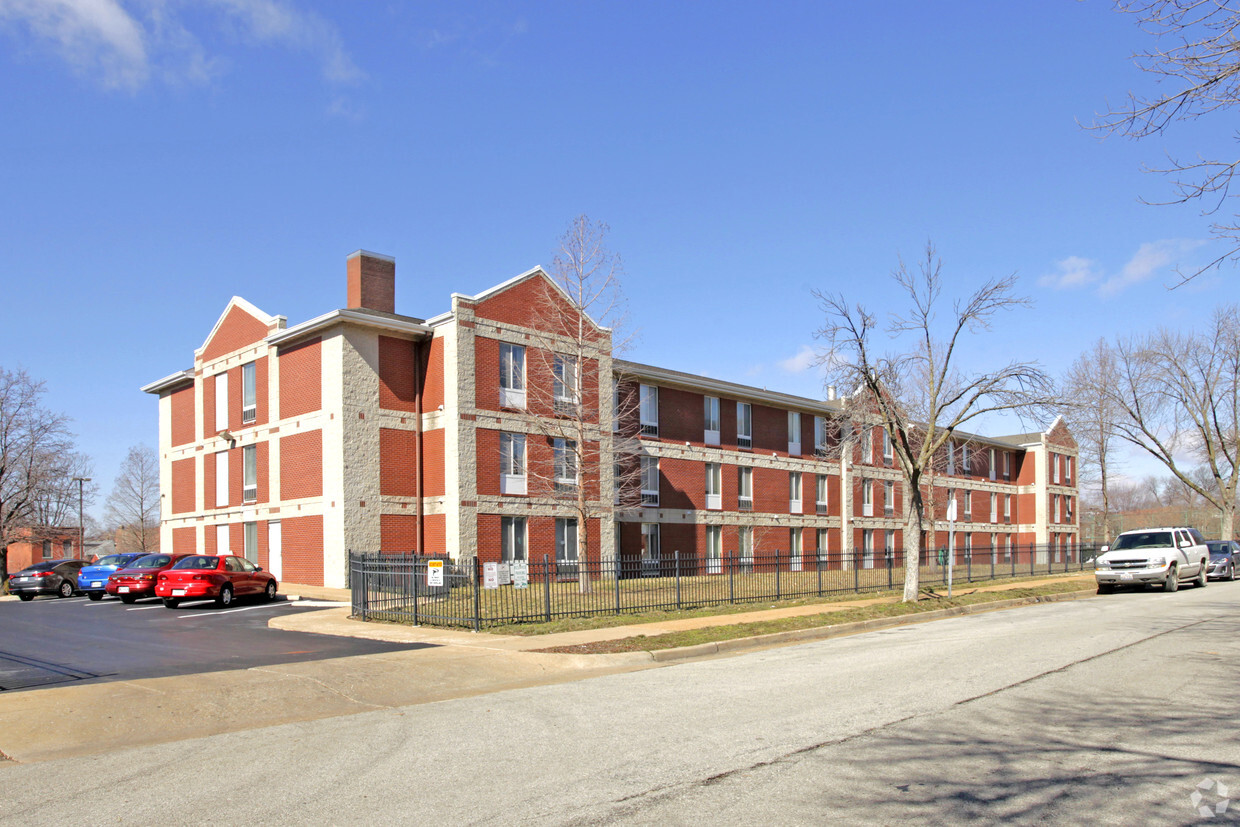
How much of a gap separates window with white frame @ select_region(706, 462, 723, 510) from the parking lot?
21.4 meters

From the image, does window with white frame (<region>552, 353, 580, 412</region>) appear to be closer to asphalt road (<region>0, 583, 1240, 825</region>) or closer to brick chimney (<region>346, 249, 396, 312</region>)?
brick chimney (<region>346, 249, 396, 312</region>)

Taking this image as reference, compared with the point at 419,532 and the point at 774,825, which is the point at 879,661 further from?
the point at 419,532

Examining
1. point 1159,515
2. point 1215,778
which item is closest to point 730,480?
point 1215,778

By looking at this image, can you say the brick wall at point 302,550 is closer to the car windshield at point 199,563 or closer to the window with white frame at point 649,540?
the car windshield at point 199,563

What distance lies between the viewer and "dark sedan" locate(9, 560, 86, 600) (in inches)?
1341

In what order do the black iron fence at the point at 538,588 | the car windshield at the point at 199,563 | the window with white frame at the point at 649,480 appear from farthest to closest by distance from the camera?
the window with white frame at the point at 649,480 < the car windshield at the point at 199,563 < the black iron fence at the point at 538,588

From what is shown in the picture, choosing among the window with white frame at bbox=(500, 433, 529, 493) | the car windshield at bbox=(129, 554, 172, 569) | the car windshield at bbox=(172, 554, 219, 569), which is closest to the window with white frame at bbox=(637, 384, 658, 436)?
the window with white frame at bbox=(500, 433, 529, 493)

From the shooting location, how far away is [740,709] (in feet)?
31.2

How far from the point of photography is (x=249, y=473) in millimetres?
36750

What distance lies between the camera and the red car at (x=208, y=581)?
25047 mm

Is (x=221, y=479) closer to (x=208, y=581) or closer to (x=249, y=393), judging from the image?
(x=249, y=393)

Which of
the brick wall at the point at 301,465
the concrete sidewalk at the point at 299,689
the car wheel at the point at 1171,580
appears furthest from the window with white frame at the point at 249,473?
the car wheel at the point at 1171,580

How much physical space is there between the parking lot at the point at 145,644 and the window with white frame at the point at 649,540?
1705 centimetres

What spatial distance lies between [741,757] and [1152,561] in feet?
79.2
